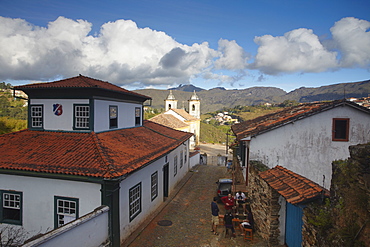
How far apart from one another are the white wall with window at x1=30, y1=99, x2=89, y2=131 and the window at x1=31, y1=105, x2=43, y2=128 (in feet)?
0.76

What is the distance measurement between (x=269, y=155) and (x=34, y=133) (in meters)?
12.0

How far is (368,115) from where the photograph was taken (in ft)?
40.8

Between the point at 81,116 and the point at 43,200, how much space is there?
3.99 metres

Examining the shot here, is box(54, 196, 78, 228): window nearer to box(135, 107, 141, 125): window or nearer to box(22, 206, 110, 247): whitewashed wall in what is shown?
box(22, 206, 110, 247): whitewashed wall

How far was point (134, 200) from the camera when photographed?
10.5 m

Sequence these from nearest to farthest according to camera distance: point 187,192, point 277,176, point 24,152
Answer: point 277,176 → point 24,152 → point 187,192

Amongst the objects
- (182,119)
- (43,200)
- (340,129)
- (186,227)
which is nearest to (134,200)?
(186,227)

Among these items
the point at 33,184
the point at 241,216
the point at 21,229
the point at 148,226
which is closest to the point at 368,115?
the point at 241,216

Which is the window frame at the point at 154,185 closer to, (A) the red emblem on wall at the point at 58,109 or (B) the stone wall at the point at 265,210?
(B) the stone wall at the point at 265,210

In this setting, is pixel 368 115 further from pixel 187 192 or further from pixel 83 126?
pixel 83 126

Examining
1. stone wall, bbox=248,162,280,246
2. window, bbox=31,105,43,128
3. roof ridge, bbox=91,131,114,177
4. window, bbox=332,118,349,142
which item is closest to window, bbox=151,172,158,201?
roof ridge, bbox=91,131,114,177

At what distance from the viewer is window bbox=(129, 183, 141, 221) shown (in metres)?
10.2

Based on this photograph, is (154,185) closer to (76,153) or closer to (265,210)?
(76,153)

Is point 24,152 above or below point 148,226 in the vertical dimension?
above
